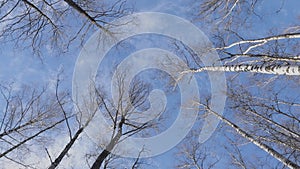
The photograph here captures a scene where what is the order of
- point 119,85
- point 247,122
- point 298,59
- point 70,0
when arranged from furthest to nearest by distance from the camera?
point 119,85
point 247,122
point 298,59
point 70,0

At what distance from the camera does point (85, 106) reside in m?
9.74

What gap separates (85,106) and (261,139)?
5.80m

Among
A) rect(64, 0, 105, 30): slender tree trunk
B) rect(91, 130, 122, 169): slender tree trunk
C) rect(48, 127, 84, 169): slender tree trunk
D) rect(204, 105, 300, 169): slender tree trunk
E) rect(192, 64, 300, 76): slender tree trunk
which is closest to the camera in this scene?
rect(192, 64, 300, 76): slender tree trunk

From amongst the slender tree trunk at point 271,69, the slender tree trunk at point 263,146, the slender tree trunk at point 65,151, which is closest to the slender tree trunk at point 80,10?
the slender tree trunk at point 271,69

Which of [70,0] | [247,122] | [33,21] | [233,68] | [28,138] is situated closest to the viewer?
[70,0]

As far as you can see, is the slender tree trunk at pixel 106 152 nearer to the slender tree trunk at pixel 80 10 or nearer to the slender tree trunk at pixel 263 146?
the slender tree trunk at pixel 263 146

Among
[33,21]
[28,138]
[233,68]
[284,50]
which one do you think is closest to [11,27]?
[33,21]

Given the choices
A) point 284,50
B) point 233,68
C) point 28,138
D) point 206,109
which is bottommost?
point 28,138

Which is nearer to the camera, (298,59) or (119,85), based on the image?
(298,59)

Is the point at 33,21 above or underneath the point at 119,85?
underneath

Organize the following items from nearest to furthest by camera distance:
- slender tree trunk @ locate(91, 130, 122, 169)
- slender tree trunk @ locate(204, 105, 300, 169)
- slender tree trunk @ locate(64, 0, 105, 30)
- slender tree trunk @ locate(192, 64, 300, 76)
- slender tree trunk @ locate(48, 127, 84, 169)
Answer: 1. slender tree trunk @ locate(192, 64, 300, 76)
2. slender tree trunk @ locate(64, 0, 105, 30)
3. slender tree trunk @ locate(204, 105, 300, 169)
4. slender tree trunk @ locate(48, 127, 84, 169)
5. slender tree trunk @ locate(91, 130, 122, 169)

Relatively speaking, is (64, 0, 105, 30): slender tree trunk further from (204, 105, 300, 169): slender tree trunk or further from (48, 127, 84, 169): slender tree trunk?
(204, 105, 300, 169): slender tree trunk

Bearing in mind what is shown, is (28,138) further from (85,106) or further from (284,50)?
(284,50)

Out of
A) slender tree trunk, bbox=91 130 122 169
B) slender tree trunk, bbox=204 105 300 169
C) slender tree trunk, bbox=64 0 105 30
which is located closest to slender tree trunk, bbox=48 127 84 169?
slender tree trunk, bbox=91 130 122 169
